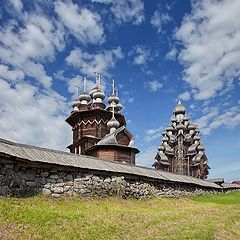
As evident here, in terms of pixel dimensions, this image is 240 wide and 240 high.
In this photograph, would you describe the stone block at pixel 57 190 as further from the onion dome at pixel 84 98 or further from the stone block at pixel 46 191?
the onion dome at pixel 84 98

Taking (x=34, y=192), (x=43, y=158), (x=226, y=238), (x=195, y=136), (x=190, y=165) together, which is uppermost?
(x=195, y=136)

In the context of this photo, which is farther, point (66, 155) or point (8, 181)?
point (66, 155)

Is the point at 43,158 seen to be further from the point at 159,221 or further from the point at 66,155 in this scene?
the point at 159,221

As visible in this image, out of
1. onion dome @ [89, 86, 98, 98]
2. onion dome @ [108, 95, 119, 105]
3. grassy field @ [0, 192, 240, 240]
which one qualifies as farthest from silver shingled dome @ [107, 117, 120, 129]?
grassy field @ [0, 192, 240, 240]

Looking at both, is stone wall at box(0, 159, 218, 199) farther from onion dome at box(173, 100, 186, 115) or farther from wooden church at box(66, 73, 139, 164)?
onion dome at box(173, 100, 186, 115)

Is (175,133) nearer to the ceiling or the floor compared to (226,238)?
nearer to the ceiling

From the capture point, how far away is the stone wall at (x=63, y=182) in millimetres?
14411

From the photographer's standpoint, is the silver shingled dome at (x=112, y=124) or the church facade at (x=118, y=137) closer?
the church facade at (x=118, y=137)

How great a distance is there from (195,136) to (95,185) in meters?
48.6

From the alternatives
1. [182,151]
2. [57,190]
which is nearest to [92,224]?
[57,190]

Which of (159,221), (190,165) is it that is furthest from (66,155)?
(190,165)

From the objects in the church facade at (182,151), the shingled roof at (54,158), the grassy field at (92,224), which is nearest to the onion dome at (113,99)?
the church facade at (182,151)

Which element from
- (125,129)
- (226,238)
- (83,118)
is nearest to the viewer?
(226,238)

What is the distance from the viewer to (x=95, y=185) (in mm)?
18328
